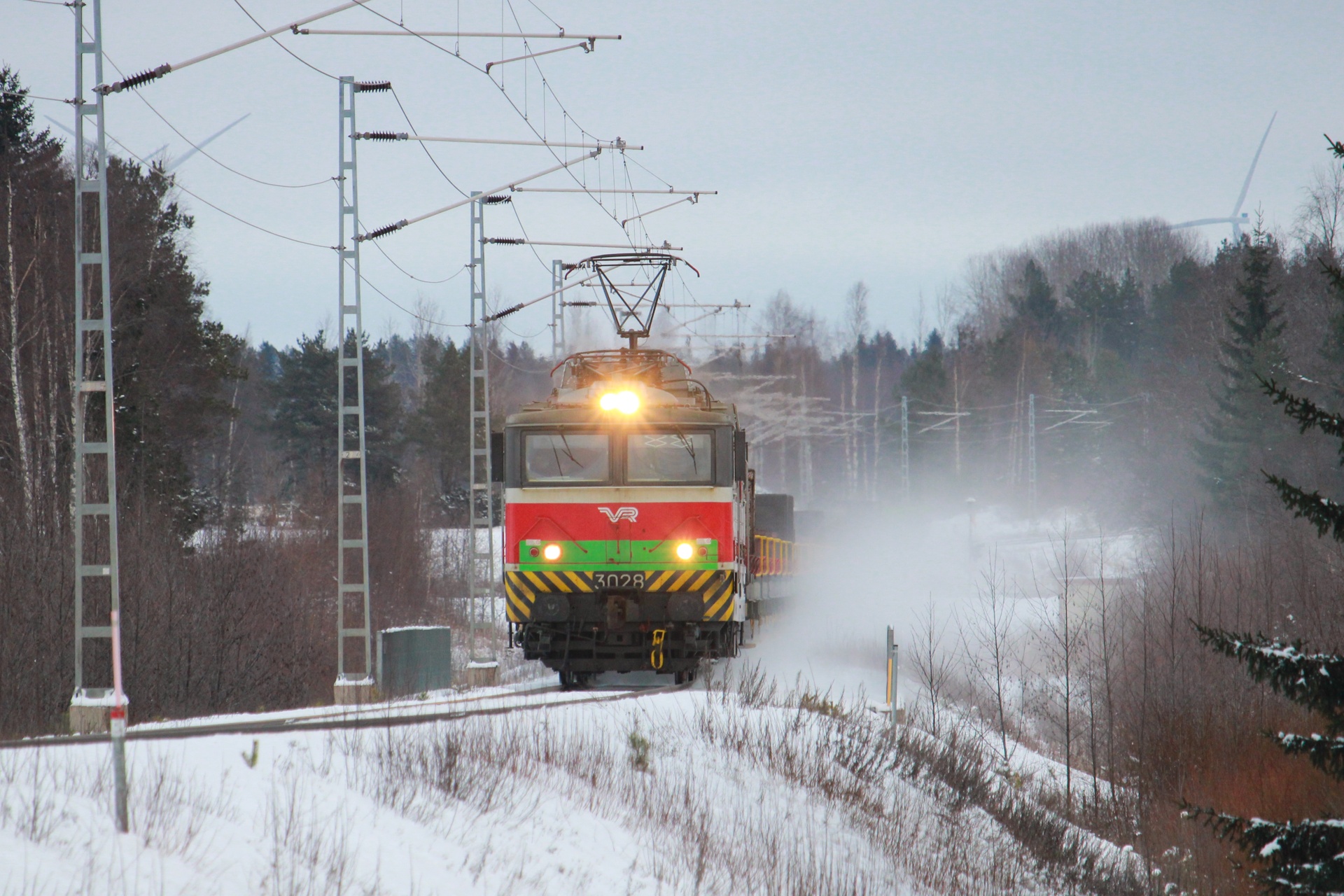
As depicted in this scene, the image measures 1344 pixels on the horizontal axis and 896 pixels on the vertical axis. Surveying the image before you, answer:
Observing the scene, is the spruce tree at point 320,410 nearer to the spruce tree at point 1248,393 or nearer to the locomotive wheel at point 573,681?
the spruce tree at point 1248,393

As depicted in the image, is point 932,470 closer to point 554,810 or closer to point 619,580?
point 619,580

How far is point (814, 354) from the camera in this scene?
251 ft

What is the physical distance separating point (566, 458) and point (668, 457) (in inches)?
48.7

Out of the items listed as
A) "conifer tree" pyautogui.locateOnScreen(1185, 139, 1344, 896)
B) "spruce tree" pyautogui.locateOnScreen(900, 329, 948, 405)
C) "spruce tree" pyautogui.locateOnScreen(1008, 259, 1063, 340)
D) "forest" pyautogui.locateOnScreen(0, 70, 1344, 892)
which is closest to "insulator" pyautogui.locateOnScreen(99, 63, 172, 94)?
"forest" pyautogui.locateOnScreen(0, 70, 1344, 892)

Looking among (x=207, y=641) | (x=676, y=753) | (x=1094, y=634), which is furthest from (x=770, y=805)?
(x=1094, y=634)

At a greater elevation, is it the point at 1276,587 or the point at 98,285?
the point at 98,285

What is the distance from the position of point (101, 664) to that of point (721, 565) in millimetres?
8619

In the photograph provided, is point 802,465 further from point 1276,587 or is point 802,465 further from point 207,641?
point 207,641

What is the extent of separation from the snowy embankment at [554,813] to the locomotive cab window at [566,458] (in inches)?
132

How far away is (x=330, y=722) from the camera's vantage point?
9.62 meters

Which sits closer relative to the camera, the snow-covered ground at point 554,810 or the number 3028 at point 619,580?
the snow-covered ground at point 554,810

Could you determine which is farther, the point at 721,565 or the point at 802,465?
the point at 802,465

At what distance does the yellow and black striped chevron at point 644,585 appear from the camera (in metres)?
14.6

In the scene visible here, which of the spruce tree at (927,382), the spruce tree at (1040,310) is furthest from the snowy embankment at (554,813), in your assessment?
the spruce tree at (1040,310)
